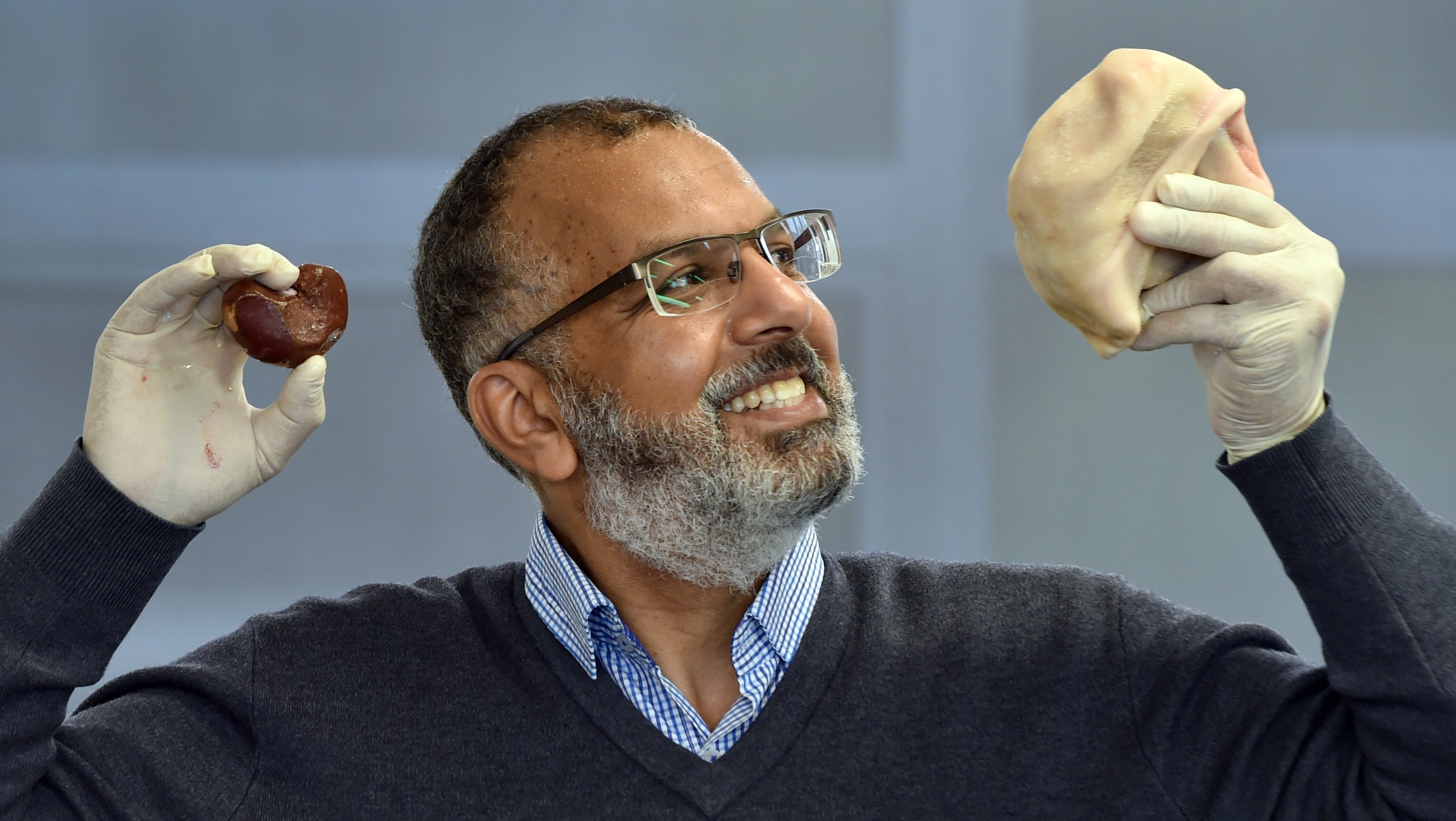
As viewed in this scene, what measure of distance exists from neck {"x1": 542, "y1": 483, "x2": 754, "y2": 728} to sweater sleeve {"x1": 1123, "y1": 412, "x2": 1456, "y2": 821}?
518 millimetres

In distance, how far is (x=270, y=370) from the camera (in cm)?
286

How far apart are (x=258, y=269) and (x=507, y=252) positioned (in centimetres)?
32

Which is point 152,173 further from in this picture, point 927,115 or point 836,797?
point 836,797

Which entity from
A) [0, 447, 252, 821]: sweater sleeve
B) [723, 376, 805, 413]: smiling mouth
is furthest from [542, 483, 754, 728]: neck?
[0, 447, 252, 821]: sweater sleeve

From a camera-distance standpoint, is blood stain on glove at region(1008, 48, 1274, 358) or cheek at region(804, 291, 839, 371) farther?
cheek at region(804, 291, 839, 371)

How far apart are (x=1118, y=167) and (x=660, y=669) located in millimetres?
746

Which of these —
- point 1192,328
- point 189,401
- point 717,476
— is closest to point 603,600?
point 717,476

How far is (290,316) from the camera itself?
4.54 feet

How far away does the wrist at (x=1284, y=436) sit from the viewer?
1165 mm

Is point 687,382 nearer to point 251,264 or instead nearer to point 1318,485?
point 251,264

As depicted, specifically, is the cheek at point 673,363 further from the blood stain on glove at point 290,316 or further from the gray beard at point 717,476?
the blood stain on glove at point 290,316

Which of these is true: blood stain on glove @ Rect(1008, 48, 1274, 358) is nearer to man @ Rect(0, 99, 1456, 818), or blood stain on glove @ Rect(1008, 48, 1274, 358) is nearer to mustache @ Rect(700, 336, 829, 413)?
man @ Rect(0, 99, 1456, 818)

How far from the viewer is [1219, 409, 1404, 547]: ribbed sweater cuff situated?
1.13m

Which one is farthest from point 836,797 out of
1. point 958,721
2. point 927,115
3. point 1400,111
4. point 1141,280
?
point 1400,111
